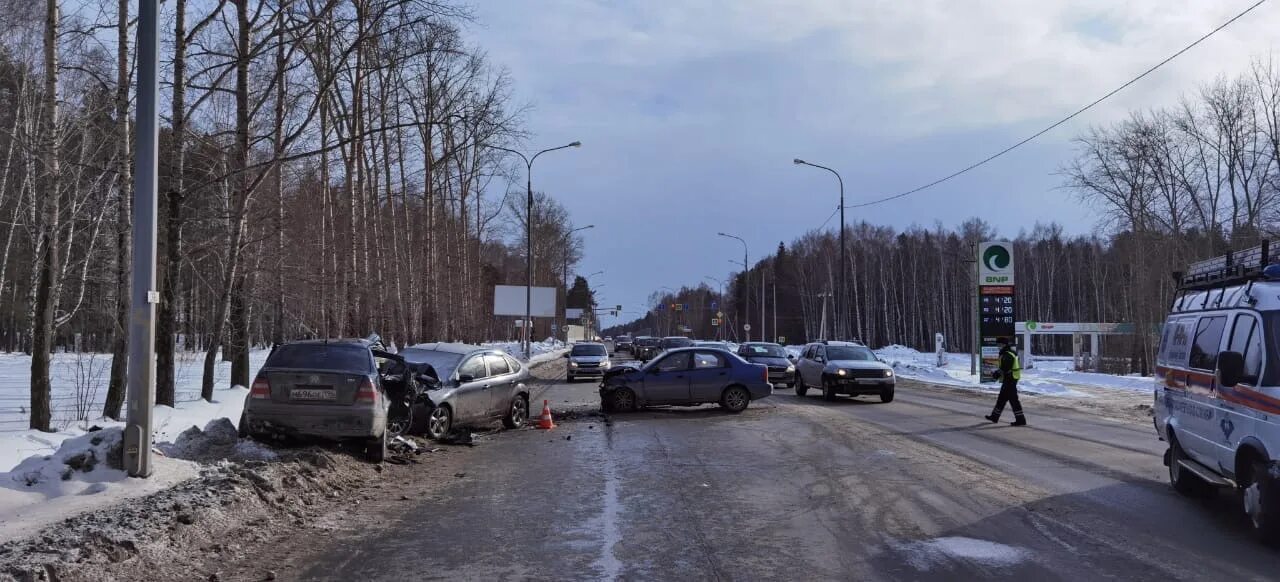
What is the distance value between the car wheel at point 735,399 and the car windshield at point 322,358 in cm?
996

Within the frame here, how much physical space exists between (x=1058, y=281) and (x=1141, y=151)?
59.1 meters

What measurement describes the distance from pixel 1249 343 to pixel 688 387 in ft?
43.1

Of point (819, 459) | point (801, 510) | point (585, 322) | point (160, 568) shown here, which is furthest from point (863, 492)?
point (585, 322)

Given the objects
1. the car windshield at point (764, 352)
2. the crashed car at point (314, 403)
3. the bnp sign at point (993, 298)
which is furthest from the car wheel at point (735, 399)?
the bnp sign at point (993, 298)

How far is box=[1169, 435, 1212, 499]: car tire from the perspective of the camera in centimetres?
925

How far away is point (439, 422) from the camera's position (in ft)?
46.9

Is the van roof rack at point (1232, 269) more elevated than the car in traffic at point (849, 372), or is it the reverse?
the van roof rack at point (1232, 269)

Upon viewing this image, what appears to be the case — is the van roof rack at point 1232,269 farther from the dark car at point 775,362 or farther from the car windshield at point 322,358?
the dark car at point 775,362

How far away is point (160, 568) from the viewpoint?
20.4 ft

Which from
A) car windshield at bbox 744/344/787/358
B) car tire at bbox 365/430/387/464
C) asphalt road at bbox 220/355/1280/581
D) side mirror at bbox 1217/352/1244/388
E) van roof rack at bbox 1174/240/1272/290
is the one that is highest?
van roof rack at bbox 1174/240/1272/290

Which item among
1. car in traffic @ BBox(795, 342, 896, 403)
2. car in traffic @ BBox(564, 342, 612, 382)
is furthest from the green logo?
car in traffic @ BBox(564, 342, 612, 382)

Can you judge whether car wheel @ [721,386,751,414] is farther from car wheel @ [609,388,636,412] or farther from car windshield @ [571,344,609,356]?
car windshield @ [571,344,609,356]

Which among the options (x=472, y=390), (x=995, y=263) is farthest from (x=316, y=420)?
(x=995, y=263)

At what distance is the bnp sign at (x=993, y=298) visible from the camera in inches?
1307
